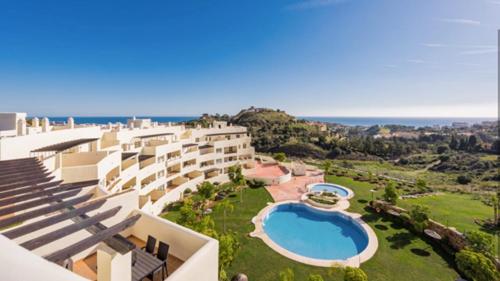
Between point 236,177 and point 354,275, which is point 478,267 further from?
point 236,177

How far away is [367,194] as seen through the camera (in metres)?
27.7

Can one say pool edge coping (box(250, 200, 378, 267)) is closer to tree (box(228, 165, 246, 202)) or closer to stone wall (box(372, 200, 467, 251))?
tree (box(228, 165, 246, 202))

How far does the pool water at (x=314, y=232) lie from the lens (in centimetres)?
1698

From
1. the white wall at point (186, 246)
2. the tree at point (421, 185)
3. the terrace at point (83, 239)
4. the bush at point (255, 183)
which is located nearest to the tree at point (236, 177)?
the bush at point (255, 183)

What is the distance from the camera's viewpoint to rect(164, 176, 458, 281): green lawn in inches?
545

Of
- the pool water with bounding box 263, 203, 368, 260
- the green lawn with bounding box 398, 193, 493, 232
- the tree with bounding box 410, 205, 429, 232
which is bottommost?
the pool water with bounding box 263, 203, 368, 260

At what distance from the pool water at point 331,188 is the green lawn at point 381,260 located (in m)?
7.60

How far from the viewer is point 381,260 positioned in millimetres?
15227

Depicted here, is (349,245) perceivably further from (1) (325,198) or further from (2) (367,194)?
(2) (367,194)

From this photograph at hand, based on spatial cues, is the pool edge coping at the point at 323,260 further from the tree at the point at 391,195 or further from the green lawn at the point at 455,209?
the green lawn at the point at 455,209

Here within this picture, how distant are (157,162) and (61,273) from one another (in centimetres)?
2202

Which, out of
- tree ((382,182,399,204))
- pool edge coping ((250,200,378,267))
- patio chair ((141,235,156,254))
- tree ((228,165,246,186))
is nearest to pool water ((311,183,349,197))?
tree ((382,182,399,204))

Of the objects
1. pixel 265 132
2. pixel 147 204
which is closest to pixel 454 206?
pixel 147 204

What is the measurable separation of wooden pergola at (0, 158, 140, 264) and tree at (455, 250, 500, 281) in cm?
1593
